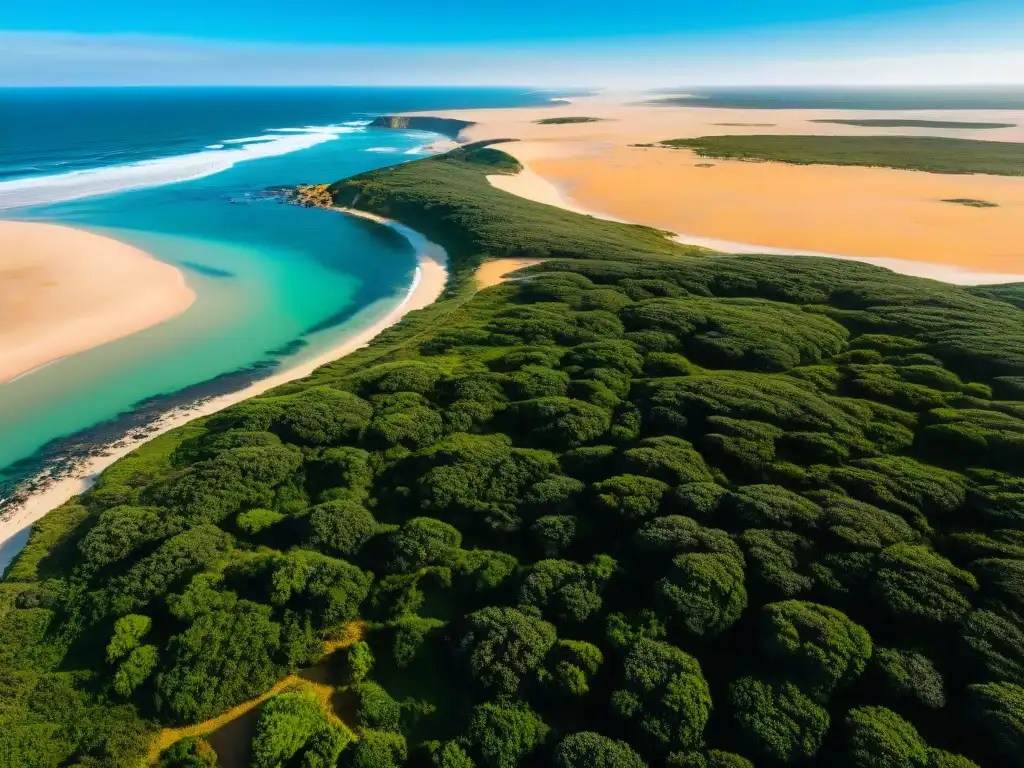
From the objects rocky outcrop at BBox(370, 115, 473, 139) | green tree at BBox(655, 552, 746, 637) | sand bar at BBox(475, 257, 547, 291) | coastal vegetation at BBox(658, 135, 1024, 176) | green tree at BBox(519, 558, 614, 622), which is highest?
rocky outcrop at BBox(370, 115, 473, 139)

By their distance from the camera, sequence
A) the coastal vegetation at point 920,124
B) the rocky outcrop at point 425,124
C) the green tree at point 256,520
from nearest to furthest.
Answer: the green tree at point 256,520 < the coastal vegetation at point 920,124 < the rocky outcrop at point 425,124

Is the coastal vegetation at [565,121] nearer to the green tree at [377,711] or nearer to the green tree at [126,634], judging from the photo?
the green tree at [126,634]

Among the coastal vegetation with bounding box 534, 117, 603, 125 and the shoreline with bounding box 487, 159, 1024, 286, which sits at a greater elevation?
the coastal vegetation with bounding box 534, 117, 603, 125

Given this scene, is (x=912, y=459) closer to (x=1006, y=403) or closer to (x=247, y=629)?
(x=1006, y=403)

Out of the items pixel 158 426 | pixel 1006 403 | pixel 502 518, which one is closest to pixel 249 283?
pixel 158 426

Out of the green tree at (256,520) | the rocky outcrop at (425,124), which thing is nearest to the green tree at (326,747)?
the green tree at (256,520)

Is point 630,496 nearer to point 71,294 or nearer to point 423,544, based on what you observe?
point 423,544

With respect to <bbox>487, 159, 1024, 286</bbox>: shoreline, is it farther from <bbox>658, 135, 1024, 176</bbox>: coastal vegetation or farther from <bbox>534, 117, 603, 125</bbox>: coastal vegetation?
<bbox>534, 117, 603, 125</bbox>: coastal vegetation

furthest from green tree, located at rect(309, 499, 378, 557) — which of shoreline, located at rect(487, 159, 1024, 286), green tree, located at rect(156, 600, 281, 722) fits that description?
shoreline, located at rect(487, 159, 1024, 286)
